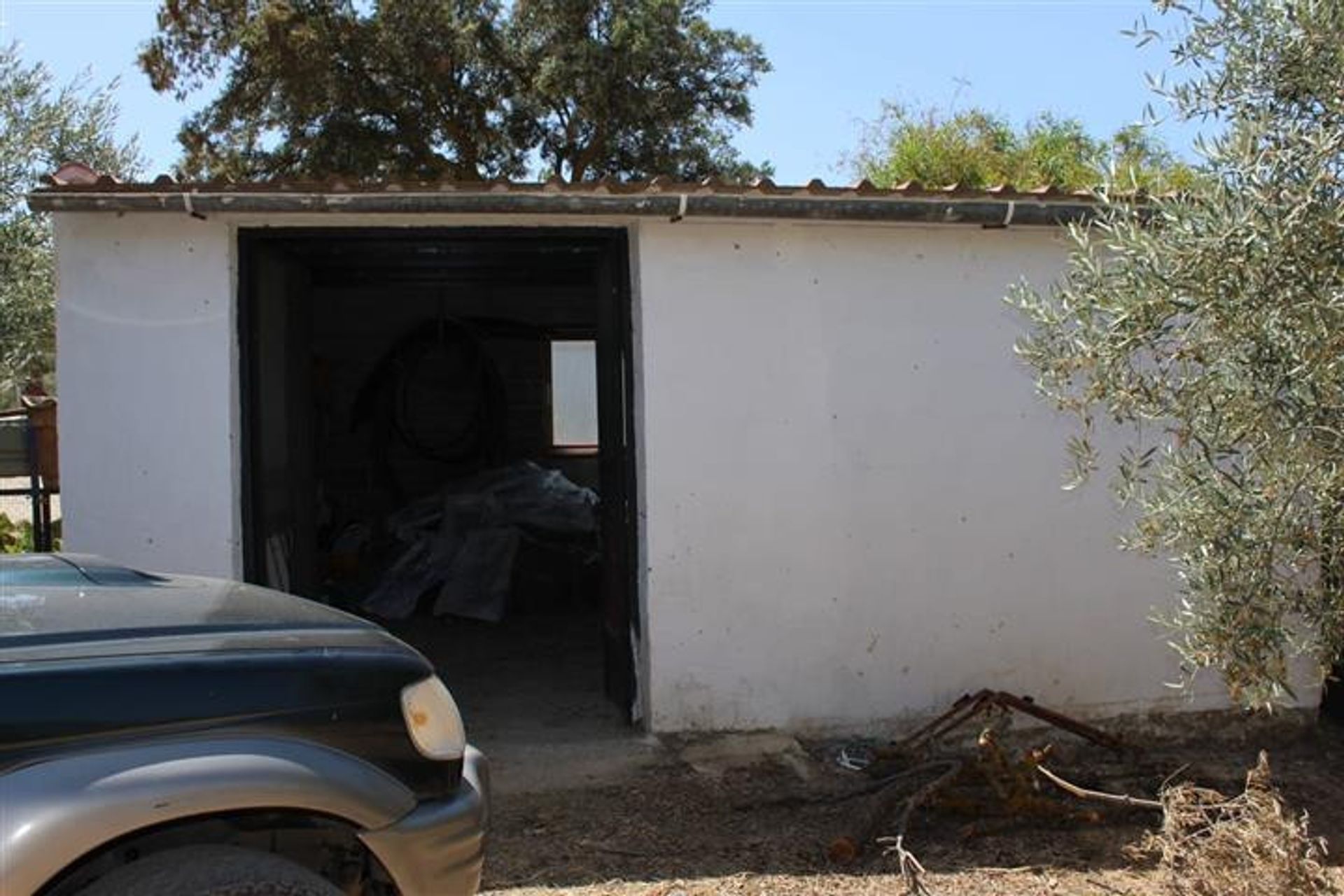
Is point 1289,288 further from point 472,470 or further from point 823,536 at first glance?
point 472,470

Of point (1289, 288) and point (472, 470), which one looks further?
point (472, 470)

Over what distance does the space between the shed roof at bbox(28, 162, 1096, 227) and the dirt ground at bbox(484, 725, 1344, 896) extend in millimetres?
2811

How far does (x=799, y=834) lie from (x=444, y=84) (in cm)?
1495

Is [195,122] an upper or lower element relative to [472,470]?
upper

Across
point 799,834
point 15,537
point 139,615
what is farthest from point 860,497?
point 15,537

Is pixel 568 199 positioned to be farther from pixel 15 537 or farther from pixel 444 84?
pixel 444 84

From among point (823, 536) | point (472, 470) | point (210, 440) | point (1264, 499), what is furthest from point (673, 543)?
point (472, 470)

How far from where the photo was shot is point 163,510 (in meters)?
5.92

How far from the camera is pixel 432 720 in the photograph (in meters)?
2.92

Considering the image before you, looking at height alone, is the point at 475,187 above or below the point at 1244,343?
above

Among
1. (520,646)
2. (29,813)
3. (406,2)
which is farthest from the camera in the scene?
(406,2)

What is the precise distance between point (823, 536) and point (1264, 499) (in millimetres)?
3243

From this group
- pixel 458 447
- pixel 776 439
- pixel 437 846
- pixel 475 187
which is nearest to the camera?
pixel 437 846

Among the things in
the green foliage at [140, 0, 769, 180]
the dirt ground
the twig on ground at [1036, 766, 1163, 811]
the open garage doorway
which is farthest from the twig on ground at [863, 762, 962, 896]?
the green foliage at [140, 0, 769, 180]
